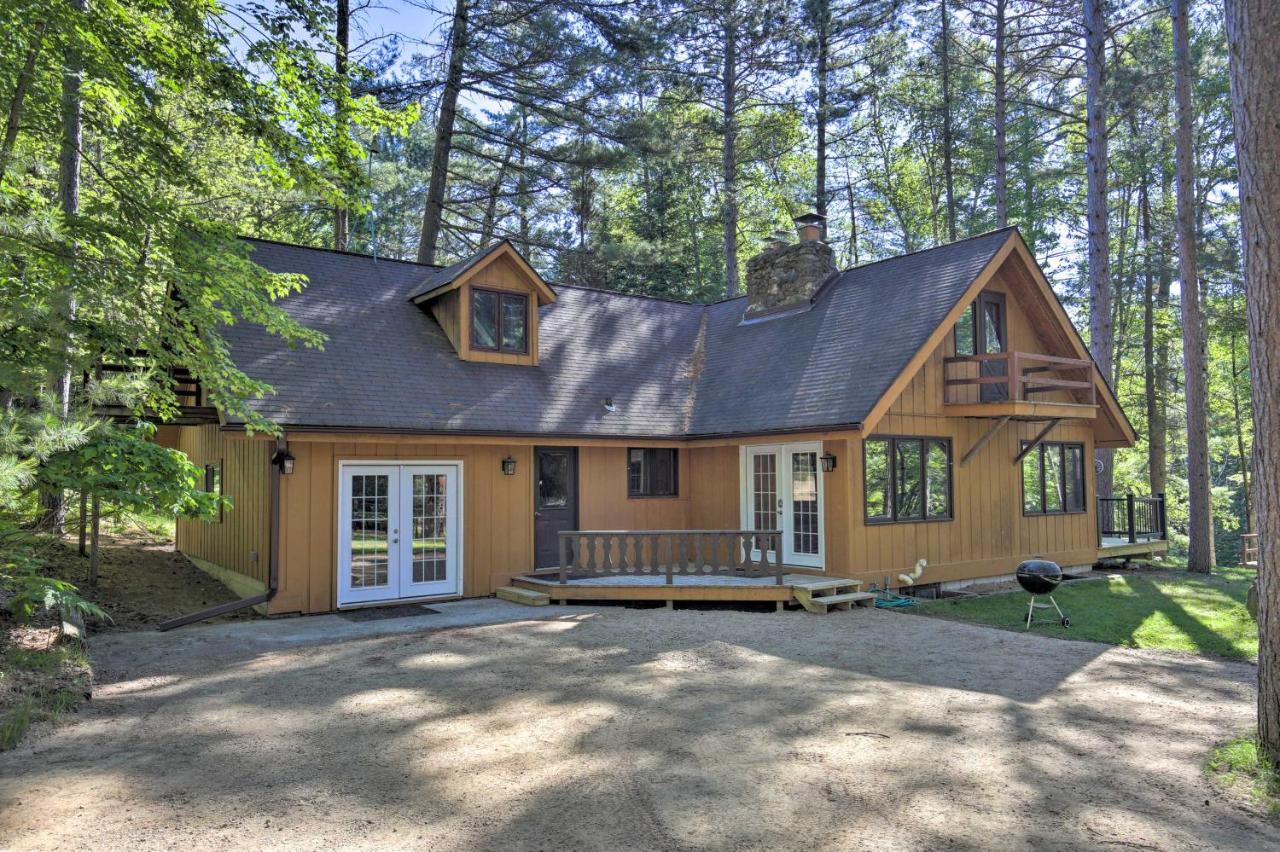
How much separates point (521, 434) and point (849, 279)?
23.1 feet

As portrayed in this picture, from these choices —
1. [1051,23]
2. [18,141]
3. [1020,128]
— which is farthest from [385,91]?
[1020,128]

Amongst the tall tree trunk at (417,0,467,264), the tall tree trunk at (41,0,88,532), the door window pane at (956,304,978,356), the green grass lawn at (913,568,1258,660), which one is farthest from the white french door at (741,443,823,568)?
the tall tree trunk at (417,0,467,264)

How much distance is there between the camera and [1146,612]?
34.6 ft

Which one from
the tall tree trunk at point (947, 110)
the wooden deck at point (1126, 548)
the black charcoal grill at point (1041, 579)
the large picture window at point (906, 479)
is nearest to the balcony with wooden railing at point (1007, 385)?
the large picture window at point (906, 479)

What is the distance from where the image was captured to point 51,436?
19.0 ft

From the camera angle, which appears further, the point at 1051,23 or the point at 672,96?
the point at 672,96

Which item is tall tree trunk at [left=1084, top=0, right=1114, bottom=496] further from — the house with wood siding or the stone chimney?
the stone chimney

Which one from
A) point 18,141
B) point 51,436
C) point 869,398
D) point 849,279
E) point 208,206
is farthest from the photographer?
point 208,206

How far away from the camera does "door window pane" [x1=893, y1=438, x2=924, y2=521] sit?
459 inches

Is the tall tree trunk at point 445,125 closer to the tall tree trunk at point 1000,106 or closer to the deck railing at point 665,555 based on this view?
the deck railing at point 665,555

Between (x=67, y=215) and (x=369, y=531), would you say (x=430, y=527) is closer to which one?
(x=369, y=531)

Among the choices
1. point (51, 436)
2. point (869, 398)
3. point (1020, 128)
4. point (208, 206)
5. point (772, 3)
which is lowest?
point (51, 436)

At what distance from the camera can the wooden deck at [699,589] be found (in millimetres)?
10562

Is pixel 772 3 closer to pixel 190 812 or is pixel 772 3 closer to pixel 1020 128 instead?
pixel 1020 128
